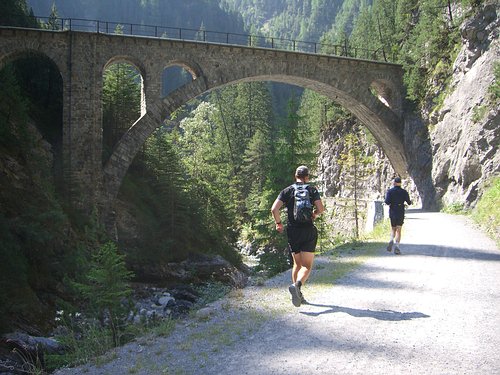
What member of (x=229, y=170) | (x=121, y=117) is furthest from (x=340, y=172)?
(x=121, y=117)

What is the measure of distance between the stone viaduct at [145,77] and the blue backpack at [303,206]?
1719cm

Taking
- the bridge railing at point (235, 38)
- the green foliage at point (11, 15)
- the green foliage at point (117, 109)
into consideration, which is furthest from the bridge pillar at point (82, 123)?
the green foliage at point (117, 109)

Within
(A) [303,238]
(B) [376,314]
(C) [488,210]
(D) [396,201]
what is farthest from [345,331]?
(C) [488,210]

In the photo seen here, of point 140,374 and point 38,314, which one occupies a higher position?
point 140,374

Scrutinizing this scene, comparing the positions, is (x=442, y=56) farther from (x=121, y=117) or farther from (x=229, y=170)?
(x=229, y=170)

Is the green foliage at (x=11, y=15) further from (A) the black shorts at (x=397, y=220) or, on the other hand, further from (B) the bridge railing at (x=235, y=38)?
(A) the black shorts at (x=397, y=220)

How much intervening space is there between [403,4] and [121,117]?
2386 centimetres

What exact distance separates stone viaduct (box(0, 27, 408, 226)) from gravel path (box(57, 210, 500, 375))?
15.7 meters

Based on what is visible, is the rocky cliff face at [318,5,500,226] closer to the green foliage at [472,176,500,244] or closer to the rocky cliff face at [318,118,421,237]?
the rocky cliff face at [318,118,421,237]

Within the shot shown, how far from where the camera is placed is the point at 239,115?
176ft

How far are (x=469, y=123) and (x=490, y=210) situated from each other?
8203 mm

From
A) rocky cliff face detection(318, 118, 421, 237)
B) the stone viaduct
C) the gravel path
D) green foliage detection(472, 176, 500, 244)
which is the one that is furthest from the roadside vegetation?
the stone viaduct

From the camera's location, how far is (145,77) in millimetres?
23734

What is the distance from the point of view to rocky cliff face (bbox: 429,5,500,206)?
832 inches
